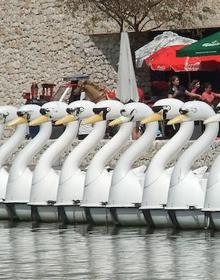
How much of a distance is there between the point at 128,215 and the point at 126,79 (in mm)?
12239

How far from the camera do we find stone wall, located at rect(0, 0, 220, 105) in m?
47.3

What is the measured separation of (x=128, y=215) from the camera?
2467 centimetres

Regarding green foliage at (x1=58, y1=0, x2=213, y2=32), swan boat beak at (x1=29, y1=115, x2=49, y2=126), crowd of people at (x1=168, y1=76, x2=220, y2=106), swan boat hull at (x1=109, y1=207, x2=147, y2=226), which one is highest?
green foliage at (x1=58, y1=0, x2=213, y2=32)

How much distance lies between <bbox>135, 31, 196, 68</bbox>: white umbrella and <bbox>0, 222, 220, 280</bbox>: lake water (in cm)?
1645

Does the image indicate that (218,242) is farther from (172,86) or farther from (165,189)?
(172,86)

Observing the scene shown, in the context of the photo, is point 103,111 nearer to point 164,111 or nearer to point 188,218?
point 164,111

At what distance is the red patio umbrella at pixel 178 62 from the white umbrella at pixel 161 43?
1.03 meters

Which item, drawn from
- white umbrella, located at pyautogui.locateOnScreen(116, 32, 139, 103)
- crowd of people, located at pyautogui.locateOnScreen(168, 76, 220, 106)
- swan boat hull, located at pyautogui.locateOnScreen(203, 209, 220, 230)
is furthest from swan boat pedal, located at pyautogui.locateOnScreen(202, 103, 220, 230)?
white umbrella, located at pyautogui.locateOnScreen(116, 32, 139, 103)

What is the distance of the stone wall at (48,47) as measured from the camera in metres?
47.3

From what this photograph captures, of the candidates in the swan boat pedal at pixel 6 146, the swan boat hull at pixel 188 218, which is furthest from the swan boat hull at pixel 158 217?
the swan boat pedal at pixel 6 146

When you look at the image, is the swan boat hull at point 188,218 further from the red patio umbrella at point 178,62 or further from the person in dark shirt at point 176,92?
the red patio umbrella at point 178,62

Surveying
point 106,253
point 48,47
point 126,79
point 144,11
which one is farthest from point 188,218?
point 48,47

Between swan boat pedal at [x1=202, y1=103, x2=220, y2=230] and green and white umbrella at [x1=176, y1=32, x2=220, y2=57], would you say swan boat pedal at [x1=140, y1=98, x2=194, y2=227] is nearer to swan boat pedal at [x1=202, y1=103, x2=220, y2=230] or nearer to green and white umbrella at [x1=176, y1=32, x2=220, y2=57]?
swan boat pedal at [x1=202, y1=103, x2=220, y2=230]

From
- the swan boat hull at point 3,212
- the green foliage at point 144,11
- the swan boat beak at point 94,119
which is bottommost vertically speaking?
the swan boat hull at point 3,212
